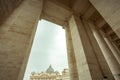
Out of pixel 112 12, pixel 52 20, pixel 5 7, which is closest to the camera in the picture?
pixel 5 7

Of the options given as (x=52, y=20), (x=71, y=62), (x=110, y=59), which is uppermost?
(x=52, y=20)

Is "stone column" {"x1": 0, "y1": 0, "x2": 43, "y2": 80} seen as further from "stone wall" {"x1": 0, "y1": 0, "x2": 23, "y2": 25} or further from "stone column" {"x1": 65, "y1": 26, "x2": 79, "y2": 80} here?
"stone column" {"x1": 65, "y1": 26, "x2": 79, "y2": 80}

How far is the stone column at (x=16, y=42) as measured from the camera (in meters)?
2.16

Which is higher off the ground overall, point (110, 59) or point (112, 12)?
point (112, 12)

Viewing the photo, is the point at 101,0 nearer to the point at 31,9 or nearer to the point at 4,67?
the point at 31,9

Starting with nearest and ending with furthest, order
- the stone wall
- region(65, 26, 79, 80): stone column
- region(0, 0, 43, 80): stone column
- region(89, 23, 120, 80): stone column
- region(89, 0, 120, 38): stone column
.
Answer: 1. region(0, 0, 43, 80): stone column
2. the stone wall
3. region(89, 0, 120, 38): stone column
4. region(65, 26, 79, 80): stone column
5. region(89, 23, 120, 80): stone column

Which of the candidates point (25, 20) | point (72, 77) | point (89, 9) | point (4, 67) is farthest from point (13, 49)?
point (89, 9)

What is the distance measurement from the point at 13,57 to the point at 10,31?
110 cm

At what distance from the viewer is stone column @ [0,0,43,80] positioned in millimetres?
2162

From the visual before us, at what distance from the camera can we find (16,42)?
2.78 meters

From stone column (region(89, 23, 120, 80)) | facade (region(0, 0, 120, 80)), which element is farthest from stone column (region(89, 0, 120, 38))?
stone column (region(89, 23, 120, 80))

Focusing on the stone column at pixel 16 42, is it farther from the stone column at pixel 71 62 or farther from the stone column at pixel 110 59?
the stone column at pixel 110 59

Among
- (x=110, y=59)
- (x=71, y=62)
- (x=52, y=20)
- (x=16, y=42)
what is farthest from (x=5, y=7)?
(x=110, y=59)

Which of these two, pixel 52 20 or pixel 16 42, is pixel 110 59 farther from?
pixel 16 42
